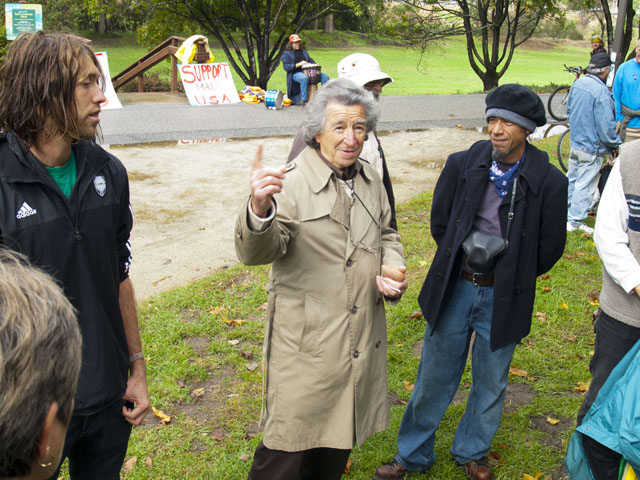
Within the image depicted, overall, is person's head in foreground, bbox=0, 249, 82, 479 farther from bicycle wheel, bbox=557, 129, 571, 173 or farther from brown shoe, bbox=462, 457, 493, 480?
bicycle wheel, bbox=557, 129, 571, 173

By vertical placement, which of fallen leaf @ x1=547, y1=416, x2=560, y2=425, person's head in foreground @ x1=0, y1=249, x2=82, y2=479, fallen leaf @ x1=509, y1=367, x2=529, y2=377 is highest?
person's head in foreground @ x1=0, y1=249, x2=82, y2=479

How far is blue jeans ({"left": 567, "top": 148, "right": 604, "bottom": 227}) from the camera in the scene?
23.9 ft

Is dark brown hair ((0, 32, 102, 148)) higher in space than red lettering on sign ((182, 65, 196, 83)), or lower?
higher

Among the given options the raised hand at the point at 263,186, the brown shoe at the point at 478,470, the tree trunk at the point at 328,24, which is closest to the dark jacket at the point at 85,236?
the raised hand at the point at 263,186

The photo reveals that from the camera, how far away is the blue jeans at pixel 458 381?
10.9 feet

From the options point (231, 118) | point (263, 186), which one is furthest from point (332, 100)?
point (231, 118)

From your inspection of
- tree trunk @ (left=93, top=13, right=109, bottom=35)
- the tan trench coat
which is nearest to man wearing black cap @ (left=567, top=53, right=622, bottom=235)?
the tan trench coat

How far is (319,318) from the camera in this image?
272 centimetres

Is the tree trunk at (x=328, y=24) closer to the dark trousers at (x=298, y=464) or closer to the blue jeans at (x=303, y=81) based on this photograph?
the blue jeans at (x=303, y=81)

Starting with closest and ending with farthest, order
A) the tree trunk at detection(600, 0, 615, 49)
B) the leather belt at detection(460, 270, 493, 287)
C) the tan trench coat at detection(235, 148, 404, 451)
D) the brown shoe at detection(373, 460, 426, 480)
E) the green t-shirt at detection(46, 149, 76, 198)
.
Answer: the green t-shirt at detection(46, 149, 76, 198) → the tan trench coat at detection(235, 148, 404, 451) → the leather belt at detection(460, 270, 493, 287) → the brown shoe at detection(373, 460, 426, 480) → the tree trunk at detection(600, 0, 615, 49)

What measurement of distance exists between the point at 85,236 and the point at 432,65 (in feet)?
127

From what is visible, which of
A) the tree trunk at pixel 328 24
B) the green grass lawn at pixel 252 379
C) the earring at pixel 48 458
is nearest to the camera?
the earring at pixel 48 458

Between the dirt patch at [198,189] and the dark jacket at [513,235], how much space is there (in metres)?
3.35

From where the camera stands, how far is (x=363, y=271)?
2.78 metres
